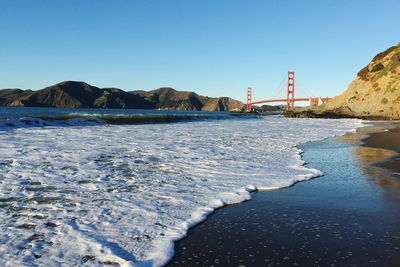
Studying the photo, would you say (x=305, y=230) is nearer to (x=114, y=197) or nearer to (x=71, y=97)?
(x=114, y=197)

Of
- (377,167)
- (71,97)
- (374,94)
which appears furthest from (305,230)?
(71,97)

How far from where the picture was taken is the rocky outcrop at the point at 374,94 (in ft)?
169

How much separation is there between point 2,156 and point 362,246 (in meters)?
9.05

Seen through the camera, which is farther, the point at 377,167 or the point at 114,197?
the point at 377,167

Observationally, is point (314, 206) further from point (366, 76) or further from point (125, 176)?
point (366, 76)

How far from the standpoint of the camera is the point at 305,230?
4.04m

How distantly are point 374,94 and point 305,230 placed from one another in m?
58.1

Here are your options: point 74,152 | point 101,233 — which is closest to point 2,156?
point 74,152

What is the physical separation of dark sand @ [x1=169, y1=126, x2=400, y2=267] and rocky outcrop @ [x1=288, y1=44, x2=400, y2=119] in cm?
4913

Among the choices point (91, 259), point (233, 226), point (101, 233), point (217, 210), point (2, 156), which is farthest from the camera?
point (2, 156)

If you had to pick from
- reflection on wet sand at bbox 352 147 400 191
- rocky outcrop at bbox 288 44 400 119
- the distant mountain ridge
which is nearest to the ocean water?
reflection on wet sand at bbox 352 147 400 191

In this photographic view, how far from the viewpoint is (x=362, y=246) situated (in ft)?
11.5

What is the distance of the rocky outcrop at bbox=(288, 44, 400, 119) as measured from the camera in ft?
169

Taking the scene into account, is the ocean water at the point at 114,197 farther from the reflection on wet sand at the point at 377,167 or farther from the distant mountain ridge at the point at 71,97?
Result: the distant mountain ridge at the point at 71,97
